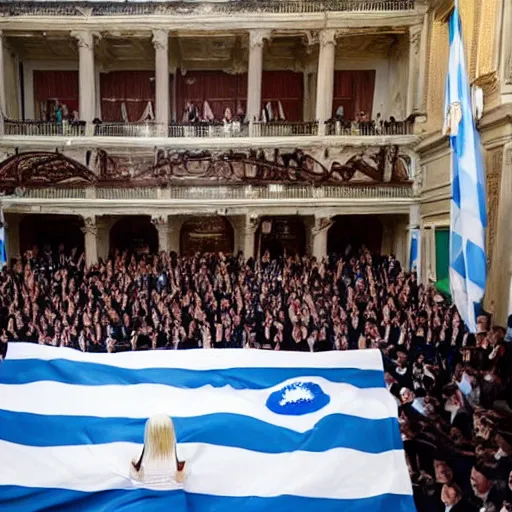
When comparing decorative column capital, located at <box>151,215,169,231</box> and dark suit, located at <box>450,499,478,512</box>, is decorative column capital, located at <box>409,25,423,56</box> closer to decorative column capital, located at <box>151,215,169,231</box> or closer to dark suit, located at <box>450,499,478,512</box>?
decorative column capital, located at <box>151,215,169,231</box>

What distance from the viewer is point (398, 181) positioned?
64.7 feet

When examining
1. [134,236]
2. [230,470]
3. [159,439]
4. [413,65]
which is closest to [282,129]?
[413,65]

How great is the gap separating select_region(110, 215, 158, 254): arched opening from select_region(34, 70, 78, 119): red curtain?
19.1ft

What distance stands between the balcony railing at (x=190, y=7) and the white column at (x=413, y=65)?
124 centimetres

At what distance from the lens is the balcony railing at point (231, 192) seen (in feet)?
65.0

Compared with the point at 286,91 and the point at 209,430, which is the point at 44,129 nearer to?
the point at 286,91

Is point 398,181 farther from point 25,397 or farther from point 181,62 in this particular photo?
point 25,397

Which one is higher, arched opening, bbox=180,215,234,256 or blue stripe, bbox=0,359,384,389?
arched opening, bbox=180,215,234,256

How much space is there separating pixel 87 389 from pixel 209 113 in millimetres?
17299

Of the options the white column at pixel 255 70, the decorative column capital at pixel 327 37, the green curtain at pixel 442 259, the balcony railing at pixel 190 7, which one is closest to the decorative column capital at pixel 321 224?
the green curtain at pixel 442 259

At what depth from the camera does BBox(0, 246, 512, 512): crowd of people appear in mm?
5898

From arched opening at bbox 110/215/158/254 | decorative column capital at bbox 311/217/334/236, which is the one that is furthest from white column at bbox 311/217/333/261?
arched opening at bbox 110/215/158/254

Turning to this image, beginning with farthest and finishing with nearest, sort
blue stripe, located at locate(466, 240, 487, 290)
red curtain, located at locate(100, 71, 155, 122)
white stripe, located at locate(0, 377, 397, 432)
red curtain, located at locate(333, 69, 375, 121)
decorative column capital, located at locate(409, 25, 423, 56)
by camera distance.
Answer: red curtain, located at locate(100, 71, 155, 122)
red curtain, located at locate(333, 69, 375, 121)
decorative column capital, located at locate(409, 25, 423, 56)
blue stripe, located at locate(466, 240, 487, 290)
white stripe, located at locate(0, 377, 397, 432)

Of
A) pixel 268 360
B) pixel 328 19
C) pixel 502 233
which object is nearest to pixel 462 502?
pixel 268 360
